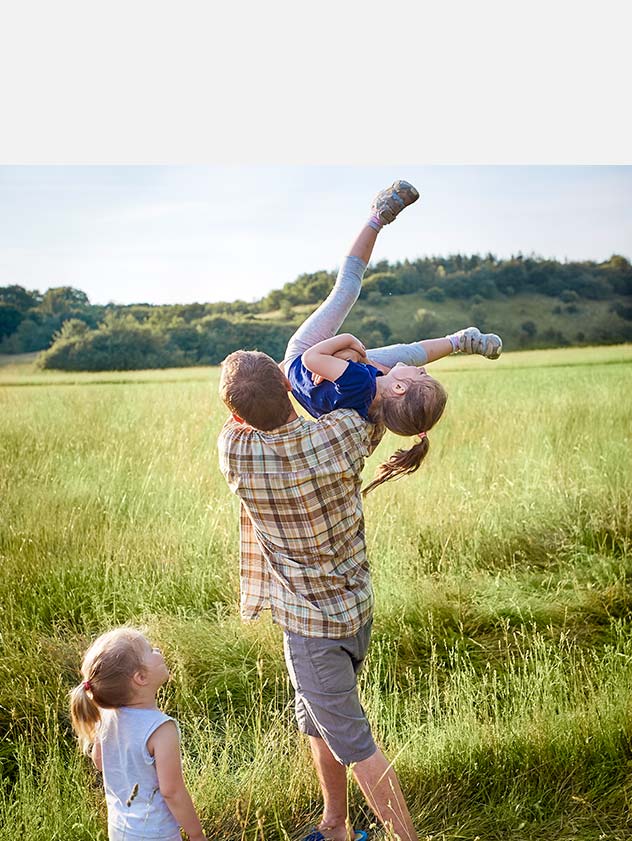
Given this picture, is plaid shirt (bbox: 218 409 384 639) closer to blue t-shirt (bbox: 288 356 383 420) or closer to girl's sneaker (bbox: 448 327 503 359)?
blue t-shirt (bbox: 288 356 383 420)

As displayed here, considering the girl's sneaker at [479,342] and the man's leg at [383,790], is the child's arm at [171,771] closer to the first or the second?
the man's leg at [383,790]

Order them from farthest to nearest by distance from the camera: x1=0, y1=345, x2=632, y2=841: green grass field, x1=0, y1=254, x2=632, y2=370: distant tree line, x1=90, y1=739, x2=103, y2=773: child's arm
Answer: x1=0, y1=254, x2=632, y2=370: distant tree line, x1=0, y1=345, x2=632, y2=841: green grass field, x1=90, y1=739, x2=103, y2=773: child's arm

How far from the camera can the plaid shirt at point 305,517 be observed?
1.72m

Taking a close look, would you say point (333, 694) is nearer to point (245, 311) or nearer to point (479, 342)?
point (479, 342)

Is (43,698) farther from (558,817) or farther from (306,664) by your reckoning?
(558,817)

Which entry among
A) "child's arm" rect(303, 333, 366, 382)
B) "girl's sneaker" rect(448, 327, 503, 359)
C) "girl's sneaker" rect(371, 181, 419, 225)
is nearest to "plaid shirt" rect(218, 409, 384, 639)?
"child's arm" rect(303, 333, 366, 382)

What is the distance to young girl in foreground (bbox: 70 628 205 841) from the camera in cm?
165

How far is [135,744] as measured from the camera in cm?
165

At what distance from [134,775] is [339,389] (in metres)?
0.90

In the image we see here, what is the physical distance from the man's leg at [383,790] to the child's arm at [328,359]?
2.80 ft

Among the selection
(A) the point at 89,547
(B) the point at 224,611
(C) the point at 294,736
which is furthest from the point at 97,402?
(C) the point at 294,736

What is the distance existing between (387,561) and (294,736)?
1.17 metres

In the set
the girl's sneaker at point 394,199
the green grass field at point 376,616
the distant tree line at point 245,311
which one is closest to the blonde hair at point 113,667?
the green grass field at point 376,616

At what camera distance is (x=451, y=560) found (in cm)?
360
